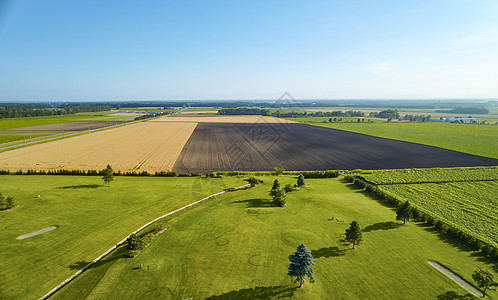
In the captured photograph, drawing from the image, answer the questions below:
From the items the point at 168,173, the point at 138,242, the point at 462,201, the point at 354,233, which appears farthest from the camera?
the point at 168,173

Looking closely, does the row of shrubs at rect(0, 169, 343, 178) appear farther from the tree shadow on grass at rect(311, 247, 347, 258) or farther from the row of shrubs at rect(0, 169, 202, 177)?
the tree shadow on grass at rect(311, 247, 347, 258)

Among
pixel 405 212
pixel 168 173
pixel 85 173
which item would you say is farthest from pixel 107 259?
pixel 405 212

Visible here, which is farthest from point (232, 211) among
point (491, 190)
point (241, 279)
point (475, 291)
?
point (491, 190)

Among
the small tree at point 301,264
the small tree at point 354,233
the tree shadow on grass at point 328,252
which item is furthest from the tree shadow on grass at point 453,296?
the small tree at point 301,264

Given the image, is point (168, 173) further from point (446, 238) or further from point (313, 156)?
point (446, 238)

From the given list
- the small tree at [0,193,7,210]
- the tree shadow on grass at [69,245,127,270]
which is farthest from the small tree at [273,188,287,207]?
the small tree at [0,193,7,210]

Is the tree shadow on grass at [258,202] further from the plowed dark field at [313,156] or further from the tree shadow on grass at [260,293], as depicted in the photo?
the plowed dark field at [313,156]
